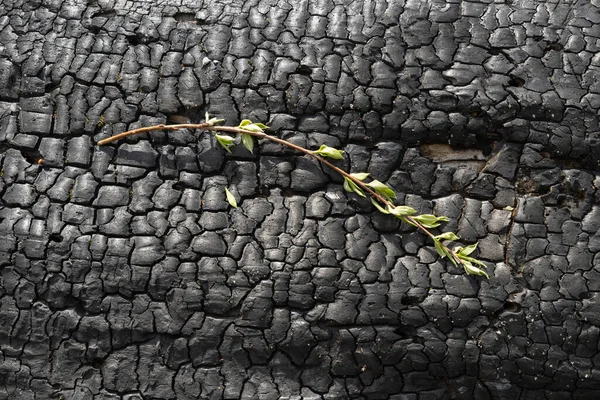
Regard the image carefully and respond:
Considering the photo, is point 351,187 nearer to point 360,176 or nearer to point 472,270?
point 360,176

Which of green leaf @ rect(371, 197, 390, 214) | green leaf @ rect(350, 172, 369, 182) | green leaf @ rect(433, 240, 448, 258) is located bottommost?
green leaf @ rect(433, 240, 448, 258)

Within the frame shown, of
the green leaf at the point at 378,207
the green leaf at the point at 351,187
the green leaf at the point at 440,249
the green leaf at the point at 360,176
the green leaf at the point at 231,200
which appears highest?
the green leaf at the point at 360,176

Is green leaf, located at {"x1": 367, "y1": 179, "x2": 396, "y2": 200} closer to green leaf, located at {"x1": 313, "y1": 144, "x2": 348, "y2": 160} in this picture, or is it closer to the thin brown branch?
the thin brown branch

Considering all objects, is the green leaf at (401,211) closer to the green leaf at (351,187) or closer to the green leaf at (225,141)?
the green leaf at (351,187)

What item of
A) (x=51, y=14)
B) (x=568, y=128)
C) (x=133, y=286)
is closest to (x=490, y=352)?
(x=568, y=128)

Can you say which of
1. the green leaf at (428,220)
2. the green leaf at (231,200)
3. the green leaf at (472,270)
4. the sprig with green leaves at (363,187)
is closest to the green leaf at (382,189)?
the sprig with green leaves at (363,187)

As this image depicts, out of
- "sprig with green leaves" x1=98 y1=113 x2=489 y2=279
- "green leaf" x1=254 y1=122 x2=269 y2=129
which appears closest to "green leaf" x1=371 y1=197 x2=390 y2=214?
"sprig with green leaves" x1=98 y1=113 x2=489 y2=279

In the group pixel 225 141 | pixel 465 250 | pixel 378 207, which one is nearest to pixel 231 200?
pixel 225 141

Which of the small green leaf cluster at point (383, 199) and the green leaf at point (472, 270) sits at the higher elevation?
the small green leaf cluster at point (383, 199)
